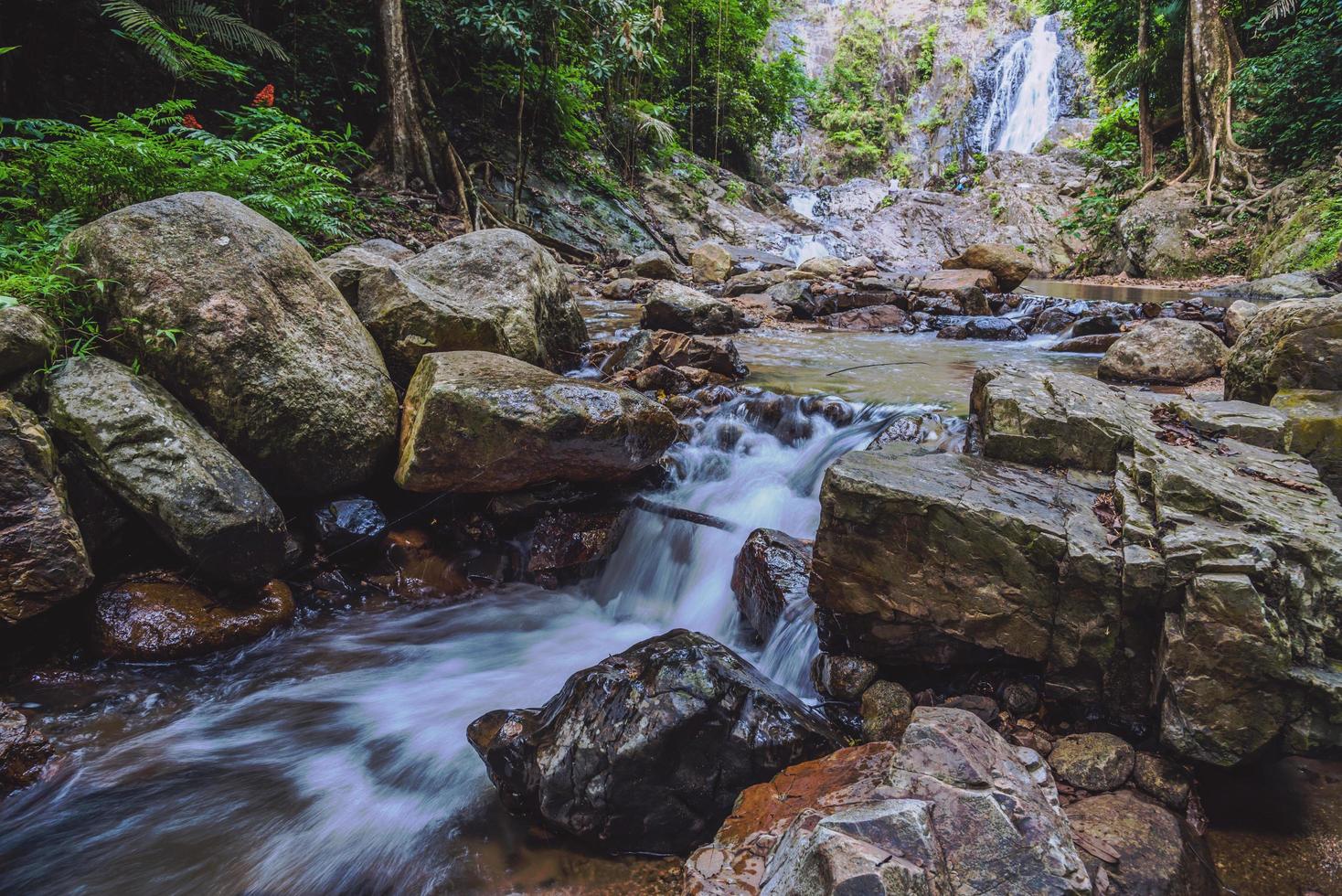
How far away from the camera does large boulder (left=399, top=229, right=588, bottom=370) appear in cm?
528

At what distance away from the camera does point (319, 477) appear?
153 inches

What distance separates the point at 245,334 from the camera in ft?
11.5

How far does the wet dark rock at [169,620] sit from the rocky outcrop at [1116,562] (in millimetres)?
3166

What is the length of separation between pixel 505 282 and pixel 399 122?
7354 millimetres

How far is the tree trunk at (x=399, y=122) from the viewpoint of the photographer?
10250mm

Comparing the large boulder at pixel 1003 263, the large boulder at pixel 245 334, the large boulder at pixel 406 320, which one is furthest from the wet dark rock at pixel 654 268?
the large boulder at pixel 245 334

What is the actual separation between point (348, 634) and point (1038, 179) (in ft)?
82.9

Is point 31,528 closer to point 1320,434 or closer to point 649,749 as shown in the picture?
point 649,749

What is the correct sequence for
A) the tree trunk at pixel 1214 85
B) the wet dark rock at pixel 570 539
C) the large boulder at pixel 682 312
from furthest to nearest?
the tree trunk at pixel 1214 85 < the large boulder at pixel 682 312 < the wet dark rock at pixel 570 539

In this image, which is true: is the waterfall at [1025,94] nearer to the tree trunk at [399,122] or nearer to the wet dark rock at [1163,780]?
the tree trunk at [399,122]

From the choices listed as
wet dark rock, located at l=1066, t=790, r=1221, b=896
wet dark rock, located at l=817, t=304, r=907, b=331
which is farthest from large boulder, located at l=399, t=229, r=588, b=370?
wet dark rock, located at l=817, t=304, r=907, b=331

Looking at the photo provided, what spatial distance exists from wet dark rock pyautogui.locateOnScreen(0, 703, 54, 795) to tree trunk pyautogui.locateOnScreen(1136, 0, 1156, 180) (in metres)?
22.1

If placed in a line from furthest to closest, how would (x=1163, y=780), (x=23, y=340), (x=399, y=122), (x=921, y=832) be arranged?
(x=399, y=122) < (x=23, y=340) < (x=1163, y=780) < (x=921, y=832)

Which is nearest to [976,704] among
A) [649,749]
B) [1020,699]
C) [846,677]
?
[1020,699]
